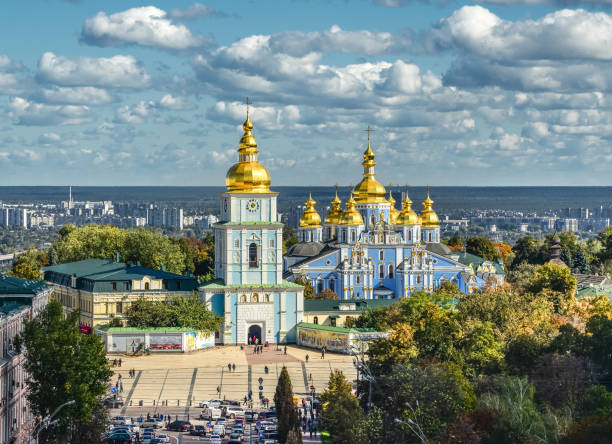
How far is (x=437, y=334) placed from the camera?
6262 centimetres

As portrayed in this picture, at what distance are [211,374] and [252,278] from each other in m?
12.3

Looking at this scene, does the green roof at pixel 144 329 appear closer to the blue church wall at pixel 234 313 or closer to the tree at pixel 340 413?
the blue church wall at pixel 234 313

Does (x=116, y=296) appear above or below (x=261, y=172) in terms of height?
below

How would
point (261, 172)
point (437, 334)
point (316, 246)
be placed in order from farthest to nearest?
point (316, 246) < point (261, 172) < point (437, 334)

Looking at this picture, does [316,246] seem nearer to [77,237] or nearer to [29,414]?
[77,237]

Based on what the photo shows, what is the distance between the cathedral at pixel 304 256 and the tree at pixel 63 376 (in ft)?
95.7

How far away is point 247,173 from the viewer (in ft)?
276

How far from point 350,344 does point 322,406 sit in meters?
22.9

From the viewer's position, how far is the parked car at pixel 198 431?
57406 mm

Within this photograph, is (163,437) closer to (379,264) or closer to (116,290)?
(116,290)

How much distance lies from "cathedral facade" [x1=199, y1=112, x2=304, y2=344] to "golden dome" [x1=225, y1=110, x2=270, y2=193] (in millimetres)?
64

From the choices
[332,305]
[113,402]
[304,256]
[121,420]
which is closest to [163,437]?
[121,420]

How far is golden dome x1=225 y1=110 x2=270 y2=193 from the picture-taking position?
276ft

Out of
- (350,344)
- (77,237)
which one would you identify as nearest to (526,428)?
(350,344)
